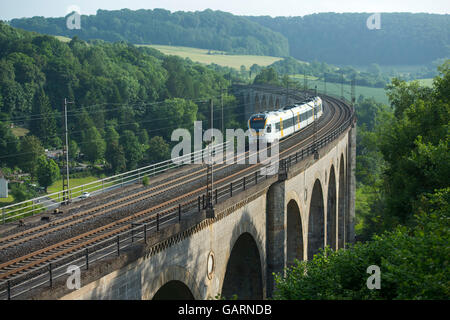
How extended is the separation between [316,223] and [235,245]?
1994cm

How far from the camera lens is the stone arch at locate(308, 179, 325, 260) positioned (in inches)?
1830

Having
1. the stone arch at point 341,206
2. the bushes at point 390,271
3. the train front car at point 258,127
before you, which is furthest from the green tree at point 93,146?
the bushes at point 390,271

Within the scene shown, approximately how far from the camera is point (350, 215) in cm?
6122

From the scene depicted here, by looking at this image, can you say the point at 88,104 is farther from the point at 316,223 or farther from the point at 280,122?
the point at 316,223

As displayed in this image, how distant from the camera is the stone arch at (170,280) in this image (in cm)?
1831

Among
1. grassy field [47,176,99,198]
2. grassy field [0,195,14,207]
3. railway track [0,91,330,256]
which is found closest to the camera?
railway track [0,91,330,256]

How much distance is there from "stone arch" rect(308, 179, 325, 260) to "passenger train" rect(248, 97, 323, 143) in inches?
285

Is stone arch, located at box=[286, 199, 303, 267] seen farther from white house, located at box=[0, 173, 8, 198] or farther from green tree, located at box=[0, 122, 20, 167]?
green tree, located at box=[0, 122, 20, 167]

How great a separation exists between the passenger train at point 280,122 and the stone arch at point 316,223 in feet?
23.8

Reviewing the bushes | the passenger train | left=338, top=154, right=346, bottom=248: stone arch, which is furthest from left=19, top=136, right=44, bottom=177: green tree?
the bushes

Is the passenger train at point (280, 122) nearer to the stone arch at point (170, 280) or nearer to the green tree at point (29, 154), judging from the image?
the stone arch at point (170, 280)

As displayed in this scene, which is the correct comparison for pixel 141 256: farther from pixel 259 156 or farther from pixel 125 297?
pixel 259 156
